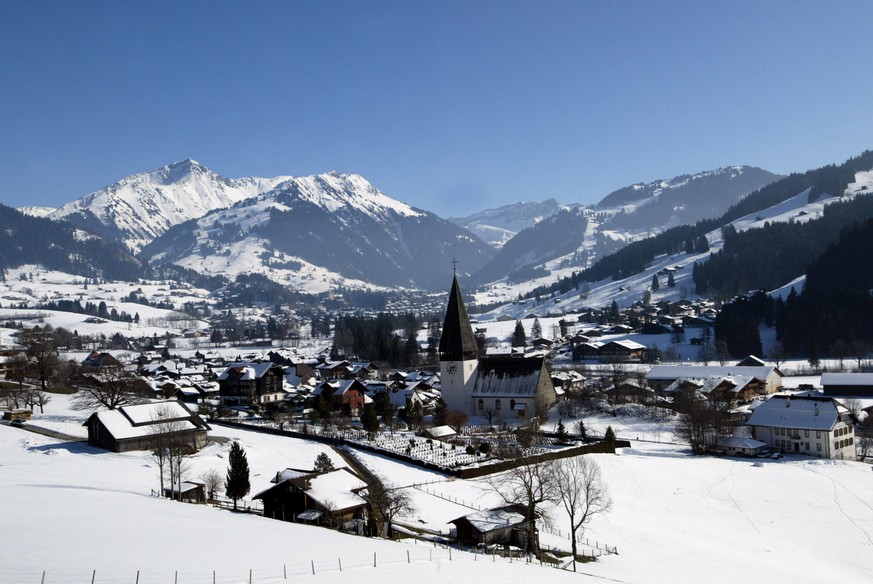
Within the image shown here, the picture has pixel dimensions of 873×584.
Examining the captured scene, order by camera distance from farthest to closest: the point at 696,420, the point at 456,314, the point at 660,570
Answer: the point at 456,314
the point at 696,420
the point at 660,570

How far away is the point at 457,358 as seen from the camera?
2458 inches

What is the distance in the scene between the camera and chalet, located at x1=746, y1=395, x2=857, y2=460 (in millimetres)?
50469

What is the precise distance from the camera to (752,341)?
111m

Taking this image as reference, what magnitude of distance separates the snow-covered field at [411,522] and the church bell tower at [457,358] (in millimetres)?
16668

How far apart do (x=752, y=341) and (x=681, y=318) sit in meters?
32.8

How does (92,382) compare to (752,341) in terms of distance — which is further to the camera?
(752,341)

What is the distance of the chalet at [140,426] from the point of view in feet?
141

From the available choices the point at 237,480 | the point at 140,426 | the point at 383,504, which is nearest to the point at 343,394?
the point at 140,426

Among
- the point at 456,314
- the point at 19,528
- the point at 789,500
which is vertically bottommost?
the point at 789,500

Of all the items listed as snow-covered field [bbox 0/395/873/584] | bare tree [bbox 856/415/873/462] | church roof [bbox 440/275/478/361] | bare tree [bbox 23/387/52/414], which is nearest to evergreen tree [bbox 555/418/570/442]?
snow-covered field [bbox 0/395/873/584]

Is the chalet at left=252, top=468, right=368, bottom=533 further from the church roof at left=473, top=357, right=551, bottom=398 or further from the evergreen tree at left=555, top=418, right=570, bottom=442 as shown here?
the church roof at left=473, top=357, right=551, bottom=398

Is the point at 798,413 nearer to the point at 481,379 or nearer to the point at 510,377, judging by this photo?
the point at 510,377

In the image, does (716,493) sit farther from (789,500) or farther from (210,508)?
(210,508)

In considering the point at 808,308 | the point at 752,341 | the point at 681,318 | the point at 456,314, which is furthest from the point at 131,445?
the point at 681,318
